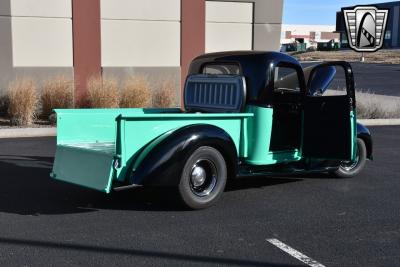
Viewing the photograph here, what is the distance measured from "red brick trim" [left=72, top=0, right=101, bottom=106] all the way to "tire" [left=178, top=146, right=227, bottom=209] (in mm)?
9159

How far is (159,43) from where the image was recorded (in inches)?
635

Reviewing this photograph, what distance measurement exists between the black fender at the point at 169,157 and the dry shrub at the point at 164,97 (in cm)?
819

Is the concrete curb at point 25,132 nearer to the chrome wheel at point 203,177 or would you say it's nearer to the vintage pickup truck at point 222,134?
the vintage pickup truck at point 222,134

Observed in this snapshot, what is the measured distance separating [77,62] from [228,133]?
30.8 feet

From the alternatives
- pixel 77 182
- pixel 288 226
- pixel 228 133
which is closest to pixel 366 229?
pixel 288 226

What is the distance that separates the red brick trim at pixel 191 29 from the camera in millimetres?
16219

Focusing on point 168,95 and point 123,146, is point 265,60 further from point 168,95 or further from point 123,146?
point 168,95

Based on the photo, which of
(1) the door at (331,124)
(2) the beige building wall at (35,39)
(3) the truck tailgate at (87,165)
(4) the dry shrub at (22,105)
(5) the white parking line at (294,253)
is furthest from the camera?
(2) the beige building wall at (35,39)

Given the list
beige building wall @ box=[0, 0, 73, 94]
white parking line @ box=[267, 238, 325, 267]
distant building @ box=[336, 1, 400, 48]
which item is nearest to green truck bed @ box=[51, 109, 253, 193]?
white parking line @ box=[267, 238, 325, 267]

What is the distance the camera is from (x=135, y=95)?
1373cm

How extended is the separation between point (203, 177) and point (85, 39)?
9.75 meters

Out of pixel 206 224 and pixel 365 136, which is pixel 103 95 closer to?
pixel 365 136

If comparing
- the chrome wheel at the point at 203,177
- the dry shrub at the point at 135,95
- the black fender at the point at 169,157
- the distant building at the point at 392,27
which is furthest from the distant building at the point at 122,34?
the distant building at the point at 392,27

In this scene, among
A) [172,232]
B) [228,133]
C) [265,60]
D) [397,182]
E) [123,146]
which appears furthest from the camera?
[397,182]
